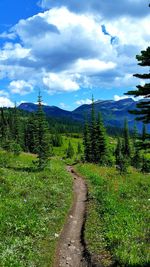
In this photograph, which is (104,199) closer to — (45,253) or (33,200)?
(33,200)

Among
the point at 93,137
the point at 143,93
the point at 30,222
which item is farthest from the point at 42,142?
the point at 143,93

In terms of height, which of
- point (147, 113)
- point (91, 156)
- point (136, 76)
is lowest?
point (91, 156)

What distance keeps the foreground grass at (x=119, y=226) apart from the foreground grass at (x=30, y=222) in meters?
1.98

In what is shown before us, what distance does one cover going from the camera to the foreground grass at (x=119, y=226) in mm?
15617

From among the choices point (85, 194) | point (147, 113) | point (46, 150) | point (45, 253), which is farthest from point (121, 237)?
point (46, 150)

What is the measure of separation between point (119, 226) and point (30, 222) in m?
4.80

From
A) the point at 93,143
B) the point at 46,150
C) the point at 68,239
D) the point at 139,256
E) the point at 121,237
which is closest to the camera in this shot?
the point at 139,256

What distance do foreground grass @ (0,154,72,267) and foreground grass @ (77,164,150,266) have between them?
198 cm

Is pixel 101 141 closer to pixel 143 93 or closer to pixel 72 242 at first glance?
pixel 72 242

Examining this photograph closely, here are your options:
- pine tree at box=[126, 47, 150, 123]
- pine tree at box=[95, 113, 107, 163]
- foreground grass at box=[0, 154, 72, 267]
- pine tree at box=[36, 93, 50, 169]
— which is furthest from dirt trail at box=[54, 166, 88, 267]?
pine tree at box=[95, 113, 107, 163]

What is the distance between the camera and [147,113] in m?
12.4

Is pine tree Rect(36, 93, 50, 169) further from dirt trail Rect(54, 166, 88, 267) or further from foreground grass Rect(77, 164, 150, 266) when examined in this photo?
dirt trail Rect(54, 166, 88, 267)

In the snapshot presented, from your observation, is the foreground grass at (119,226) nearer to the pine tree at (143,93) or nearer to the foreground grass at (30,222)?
the foreground grass at (30,222)

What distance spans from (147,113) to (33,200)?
15.1m
